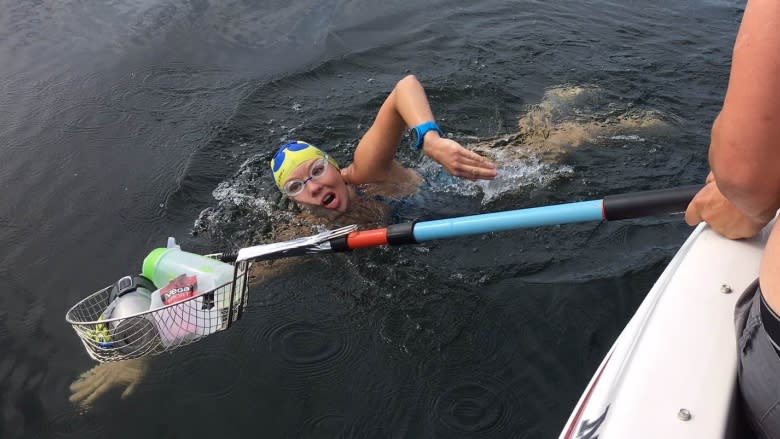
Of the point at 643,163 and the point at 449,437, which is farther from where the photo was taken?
the point at 643,163

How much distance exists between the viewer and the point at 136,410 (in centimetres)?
302

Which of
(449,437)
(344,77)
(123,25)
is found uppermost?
(123,25)

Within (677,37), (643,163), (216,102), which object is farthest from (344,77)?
(677,37)

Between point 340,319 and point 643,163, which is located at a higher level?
point 643,163

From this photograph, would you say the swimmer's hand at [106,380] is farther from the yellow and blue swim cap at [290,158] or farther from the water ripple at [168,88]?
the water ripple at [168,88]

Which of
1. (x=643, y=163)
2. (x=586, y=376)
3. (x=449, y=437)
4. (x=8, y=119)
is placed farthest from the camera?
(x=8, y=119)

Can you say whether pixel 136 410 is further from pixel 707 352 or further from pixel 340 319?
pixel 707 352

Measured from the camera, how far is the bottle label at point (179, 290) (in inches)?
112

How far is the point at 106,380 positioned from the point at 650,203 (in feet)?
9.55

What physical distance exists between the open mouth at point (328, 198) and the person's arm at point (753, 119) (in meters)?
2.63

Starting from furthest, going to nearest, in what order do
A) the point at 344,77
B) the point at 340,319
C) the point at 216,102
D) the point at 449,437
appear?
the point at 344,77 < the point at 216,102 < the point at 340,319 < the point at 449,437

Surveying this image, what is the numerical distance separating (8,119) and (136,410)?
3.79 meters

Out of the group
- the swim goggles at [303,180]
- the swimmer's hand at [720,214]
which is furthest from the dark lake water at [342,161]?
the swimmer's hand at [720,214]

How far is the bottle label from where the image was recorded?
112 inches
